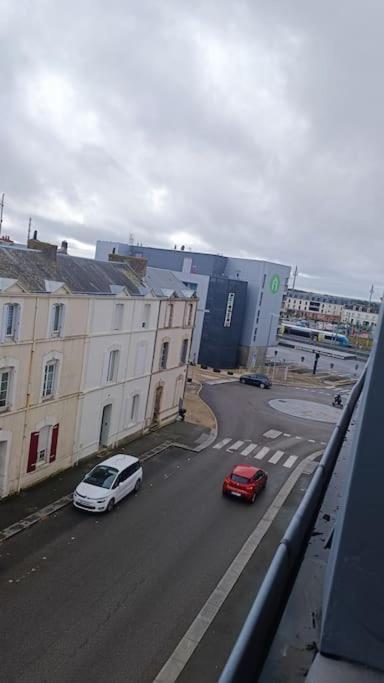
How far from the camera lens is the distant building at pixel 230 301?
66438 millimetres

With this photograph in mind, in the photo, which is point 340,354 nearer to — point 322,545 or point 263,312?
point 263,312

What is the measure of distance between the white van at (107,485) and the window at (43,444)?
2.73m

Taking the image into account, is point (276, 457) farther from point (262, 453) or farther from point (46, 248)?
point (46, 248)

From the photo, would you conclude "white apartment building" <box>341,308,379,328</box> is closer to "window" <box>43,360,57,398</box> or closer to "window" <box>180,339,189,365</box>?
"window" <box>180,339,189,365</box>

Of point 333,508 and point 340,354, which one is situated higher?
point 333,508

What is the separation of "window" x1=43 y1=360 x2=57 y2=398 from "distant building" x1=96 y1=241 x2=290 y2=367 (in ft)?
135

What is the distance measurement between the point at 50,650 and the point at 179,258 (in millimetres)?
62766

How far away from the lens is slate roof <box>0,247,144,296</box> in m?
23.3

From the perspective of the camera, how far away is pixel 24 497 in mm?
23641

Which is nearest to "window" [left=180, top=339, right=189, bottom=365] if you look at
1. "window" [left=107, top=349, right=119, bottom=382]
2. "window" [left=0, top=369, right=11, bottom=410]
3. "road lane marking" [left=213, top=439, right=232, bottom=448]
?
"road lane marking" [left=213, top=439, right=232, bottom=448]

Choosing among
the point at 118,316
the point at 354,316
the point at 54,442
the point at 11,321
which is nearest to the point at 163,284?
the point at 118,316

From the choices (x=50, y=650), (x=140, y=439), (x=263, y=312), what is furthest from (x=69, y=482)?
(x=263, y=312)

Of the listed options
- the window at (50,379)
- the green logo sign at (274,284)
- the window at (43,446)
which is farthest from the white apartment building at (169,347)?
the green logo sign at (274,284)

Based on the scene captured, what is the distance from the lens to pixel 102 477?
2409 centimetres
